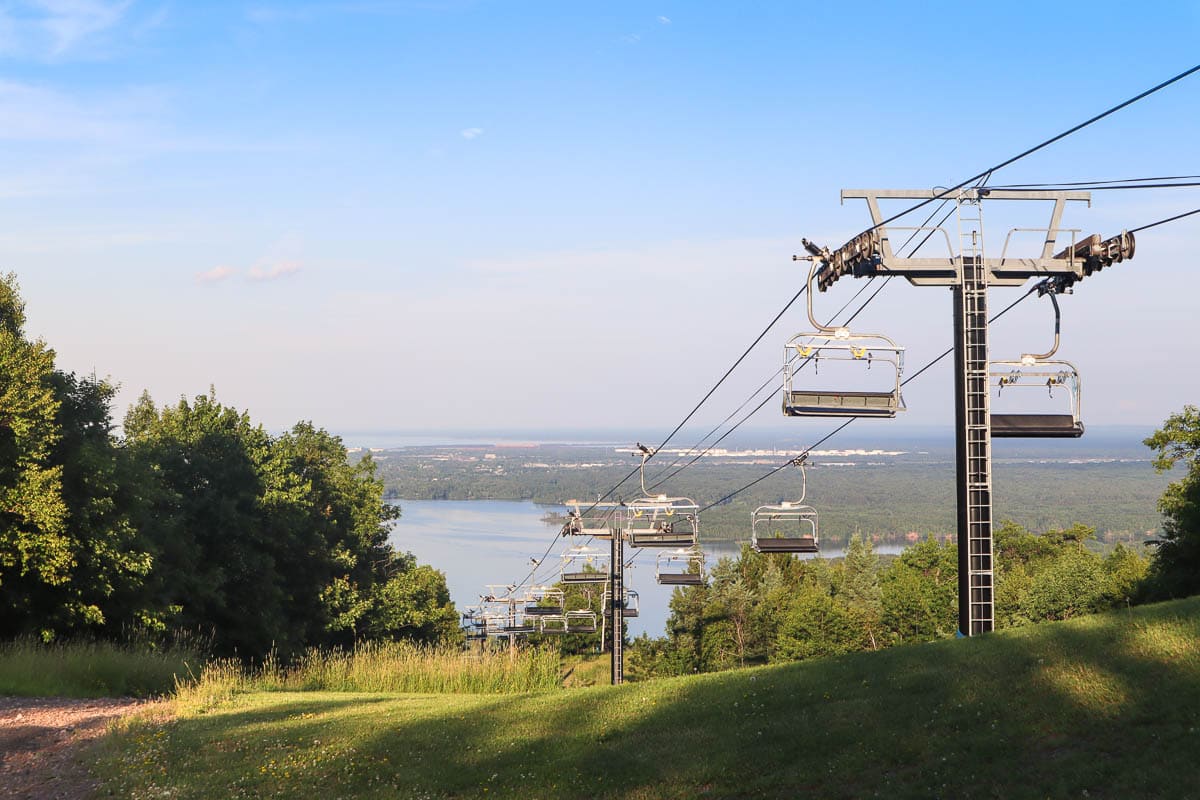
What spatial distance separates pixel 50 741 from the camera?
13.1 m

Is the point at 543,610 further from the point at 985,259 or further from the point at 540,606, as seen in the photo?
the point at 985,259

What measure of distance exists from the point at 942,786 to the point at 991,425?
19.5 ft

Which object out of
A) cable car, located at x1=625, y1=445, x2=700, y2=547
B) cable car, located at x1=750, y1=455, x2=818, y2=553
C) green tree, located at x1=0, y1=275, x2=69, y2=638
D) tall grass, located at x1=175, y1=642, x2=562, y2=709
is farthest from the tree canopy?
cable car, located at x1=750, y1=455, x2=818, y2=553

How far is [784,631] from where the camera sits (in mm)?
67750

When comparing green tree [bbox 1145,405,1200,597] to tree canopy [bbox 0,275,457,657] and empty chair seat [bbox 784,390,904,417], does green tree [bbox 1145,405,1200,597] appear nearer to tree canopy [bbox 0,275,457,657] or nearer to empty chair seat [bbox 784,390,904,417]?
empty chair seat [bbox 784,390,904,417]

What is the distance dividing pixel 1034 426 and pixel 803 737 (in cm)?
600

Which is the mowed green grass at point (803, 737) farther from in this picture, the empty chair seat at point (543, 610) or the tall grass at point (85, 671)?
the empty chair seat at point (543, 610)

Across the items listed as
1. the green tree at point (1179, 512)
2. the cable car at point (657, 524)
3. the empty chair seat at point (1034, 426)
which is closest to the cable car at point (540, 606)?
the cable car at point (657, 524)

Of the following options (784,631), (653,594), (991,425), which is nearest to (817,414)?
(991,425)

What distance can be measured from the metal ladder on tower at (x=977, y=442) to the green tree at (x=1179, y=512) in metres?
23.3

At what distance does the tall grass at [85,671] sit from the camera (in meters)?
17.2

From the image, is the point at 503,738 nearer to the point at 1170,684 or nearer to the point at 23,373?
the point at 1170,684

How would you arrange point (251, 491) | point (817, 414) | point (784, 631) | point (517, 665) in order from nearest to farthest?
point (817, 414) < point (517, 665) < point (251, 491) < point (784, 631)

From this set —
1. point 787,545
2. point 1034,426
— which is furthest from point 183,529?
point 1034,426
